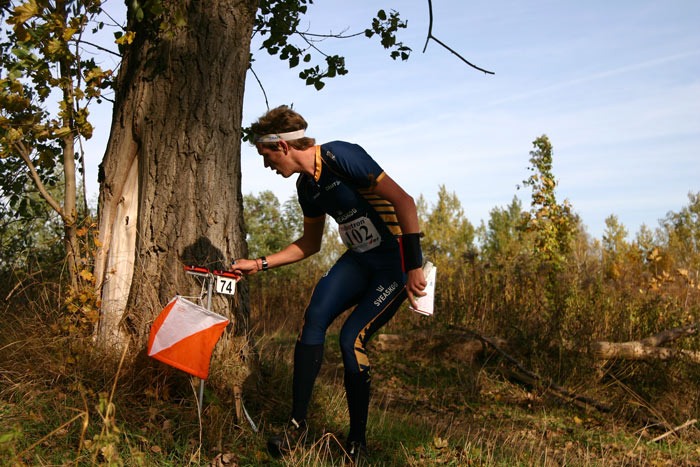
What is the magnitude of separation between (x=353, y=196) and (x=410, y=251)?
0.53 metres

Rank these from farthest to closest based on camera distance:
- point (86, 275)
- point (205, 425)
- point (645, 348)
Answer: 1. point (645, 348)
2. point (86, 275)
3. point (205, 425)

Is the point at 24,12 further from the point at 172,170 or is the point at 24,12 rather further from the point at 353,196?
the point at 353,196

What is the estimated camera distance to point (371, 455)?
389cm

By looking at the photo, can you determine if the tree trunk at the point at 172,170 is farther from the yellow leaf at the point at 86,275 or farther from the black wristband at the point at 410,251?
the black wristband at the point at 410,251

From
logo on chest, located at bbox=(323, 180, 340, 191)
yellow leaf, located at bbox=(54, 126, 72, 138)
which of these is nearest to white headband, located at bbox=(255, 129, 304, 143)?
logo on chest, located at bbox=(323, 180, 340, 191)

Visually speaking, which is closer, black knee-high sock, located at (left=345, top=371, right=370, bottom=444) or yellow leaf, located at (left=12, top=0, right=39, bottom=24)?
black knee-high sock, located at (left=345, top=371, right=370, bottom=444)

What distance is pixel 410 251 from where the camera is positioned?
11.5 ft

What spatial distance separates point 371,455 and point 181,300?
1.58 meters

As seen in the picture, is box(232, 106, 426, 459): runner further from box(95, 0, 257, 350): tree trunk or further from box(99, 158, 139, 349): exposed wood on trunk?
box(99, 158, 139, 349): exposed wood on trunk

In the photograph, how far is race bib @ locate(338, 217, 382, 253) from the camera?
3760 mm

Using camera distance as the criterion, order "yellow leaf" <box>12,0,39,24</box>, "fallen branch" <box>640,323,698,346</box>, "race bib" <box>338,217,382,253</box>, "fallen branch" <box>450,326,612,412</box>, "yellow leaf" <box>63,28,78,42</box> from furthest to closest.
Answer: "fallen branch" <box>640,323,698,346</box>, "fallen branch" <box>450,326,612,412</box>, "yellow leaf" <box>63,28,78,42</box>, "yellow leaf" <box>12,0,39,24</box>, "race bib" <box>338,217,382,253</box>

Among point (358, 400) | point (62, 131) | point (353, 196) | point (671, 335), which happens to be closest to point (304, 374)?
point (358, 400)

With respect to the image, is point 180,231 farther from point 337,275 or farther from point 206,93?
point 337,275

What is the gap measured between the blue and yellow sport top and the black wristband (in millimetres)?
219
